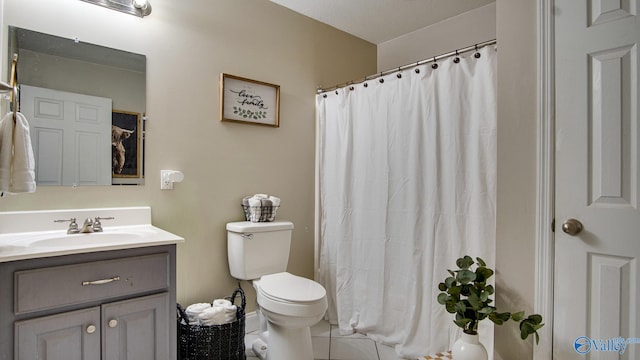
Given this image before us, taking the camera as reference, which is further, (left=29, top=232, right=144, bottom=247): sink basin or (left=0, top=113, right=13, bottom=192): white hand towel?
(left=29, top=232, right=144, bottom=247): sink basin

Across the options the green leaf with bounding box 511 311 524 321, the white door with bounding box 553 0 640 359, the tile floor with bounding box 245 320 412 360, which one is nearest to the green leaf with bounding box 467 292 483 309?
the green leaf with bounding box 511 311 524 321

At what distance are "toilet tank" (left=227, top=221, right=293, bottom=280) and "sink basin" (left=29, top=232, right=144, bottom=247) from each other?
1.99 feet

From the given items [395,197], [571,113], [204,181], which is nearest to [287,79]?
[204,181]

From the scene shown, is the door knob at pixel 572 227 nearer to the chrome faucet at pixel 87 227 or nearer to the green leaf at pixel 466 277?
the green leaf at pixel 466 277

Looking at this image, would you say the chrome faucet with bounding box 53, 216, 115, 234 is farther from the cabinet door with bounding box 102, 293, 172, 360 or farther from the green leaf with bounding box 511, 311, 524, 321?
the green leaf with bounding box 511, 311, 524, 321

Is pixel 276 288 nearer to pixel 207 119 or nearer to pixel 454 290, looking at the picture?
pixel 454 290

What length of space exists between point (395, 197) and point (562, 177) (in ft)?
3.12

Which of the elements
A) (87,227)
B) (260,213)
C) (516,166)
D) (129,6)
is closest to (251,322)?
(260,213)

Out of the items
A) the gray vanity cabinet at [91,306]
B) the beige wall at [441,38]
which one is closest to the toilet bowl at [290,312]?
the gray vanity cabinet at [91,306]

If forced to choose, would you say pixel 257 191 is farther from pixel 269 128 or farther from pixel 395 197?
pixel 395 197

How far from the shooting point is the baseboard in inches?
90.4

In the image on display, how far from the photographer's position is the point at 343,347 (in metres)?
2.17

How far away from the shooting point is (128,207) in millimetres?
1834

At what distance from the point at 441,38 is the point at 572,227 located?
1.89 meters
